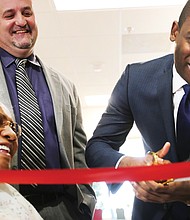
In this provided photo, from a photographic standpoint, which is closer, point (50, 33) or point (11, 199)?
point (11, 199)

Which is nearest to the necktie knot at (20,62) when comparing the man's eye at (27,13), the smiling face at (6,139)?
the man's eye at (27,13)

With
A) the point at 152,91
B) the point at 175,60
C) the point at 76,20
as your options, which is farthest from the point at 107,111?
the point at 76,20

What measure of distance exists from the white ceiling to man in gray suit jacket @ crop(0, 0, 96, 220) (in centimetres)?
236

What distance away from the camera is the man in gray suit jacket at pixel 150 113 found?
59.4 inches

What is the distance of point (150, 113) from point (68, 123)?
43 cm

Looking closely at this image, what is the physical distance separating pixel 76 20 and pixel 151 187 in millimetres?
3585

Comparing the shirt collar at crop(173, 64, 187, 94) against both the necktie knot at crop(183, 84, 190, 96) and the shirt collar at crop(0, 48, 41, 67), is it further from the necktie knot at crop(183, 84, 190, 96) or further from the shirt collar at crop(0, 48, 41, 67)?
the shirt collar at crop(0, 48, 41, 67)

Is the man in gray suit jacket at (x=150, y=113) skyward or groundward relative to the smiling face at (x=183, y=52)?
groundward

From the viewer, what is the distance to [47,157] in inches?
66.6

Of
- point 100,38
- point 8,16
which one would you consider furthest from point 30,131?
point 100,38

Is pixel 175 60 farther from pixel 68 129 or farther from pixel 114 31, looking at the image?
pixel 114 31

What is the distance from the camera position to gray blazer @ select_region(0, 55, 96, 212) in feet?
5.75

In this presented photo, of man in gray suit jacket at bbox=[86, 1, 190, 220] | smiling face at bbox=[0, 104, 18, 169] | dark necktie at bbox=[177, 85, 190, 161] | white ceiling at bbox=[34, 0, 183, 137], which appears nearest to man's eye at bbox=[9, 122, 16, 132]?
smiling face at bbox=[0, 104, 18, 169]

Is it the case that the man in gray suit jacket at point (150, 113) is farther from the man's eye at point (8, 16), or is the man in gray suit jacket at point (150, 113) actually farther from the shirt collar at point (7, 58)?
the man's eye at point (8, 16)
